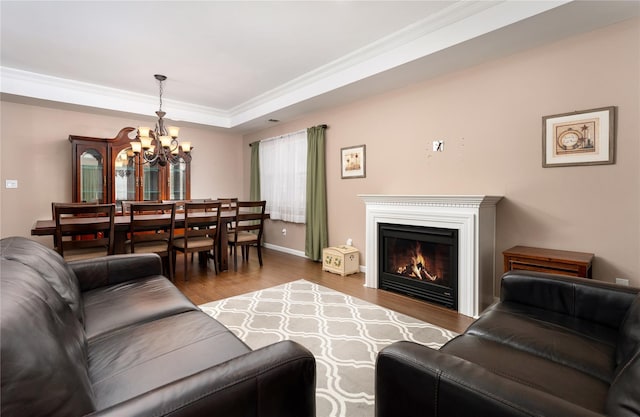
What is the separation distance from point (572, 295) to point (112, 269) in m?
2.85

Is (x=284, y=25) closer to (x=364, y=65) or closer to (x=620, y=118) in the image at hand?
Result: (x=364, y=65)

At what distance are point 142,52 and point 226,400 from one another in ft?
12.7

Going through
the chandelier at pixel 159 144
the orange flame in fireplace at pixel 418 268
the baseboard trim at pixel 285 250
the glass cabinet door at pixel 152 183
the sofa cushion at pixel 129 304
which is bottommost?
the baseboard trim at pixel 285 250

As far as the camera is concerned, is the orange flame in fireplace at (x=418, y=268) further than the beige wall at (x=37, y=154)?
No

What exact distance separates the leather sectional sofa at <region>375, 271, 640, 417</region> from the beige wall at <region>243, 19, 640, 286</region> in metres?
1.24

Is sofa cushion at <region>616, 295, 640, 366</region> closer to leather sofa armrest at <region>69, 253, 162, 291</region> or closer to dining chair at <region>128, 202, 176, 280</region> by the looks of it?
leather sofa armrest at <region>69, 253, 162, 291</region>

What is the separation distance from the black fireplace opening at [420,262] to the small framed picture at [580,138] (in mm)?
1072

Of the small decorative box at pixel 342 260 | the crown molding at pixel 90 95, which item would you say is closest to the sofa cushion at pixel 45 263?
the small decorative box at pixel 342 260

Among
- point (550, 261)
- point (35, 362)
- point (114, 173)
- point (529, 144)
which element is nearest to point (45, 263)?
point (35, 362)

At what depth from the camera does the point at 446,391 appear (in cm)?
91

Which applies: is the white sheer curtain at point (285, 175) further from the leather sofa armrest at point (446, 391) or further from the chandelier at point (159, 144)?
the leather sofa armrest at point (446, 391)

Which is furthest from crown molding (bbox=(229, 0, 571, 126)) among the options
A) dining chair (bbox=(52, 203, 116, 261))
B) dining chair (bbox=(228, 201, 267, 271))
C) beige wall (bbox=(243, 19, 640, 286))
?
dining chair (bbox=(52, 203, 116, 261))

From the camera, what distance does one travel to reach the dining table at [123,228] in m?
3.15

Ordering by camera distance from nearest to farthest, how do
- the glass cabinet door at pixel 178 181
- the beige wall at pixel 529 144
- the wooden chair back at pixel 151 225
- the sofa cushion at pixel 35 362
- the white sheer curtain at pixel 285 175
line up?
the sofa cushion at pixel 35 362, the beige wall at pixel 529 144, the wooden chair back at pixel 151 225, the white sheer curtain at pixel 285 175, the glass cabinet door at pixel 178 181
